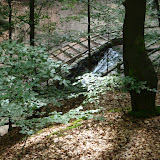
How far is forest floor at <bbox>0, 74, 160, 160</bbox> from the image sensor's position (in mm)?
3488

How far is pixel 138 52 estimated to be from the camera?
163 inches

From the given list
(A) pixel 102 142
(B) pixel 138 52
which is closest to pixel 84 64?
(B) pixel 138 52

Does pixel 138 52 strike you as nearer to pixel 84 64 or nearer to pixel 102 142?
pixel 102 142

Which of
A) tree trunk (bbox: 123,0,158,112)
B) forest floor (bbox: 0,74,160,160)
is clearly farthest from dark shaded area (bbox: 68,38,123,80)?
tree trunk (bbox: 123,0,158,112)

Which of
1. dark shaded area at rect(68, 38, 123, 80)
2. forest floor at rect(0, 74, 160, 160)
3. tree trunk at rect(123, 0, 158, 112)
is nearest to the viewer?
forest floor at rect(0, 74, 160, 160)

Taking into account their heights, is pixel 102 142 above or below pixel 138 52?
below

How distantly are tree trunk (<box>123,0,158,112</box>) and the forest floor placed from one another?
600 millimetres

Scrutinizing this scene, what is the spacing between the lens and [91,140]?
412 cm

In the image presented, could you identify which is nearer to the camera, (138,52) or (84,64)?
(138,52)

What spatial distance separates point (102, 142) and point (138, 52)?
2.20 meters

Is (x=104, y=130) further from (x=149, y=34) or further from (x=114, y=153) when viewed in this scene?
(x=149, y=34)

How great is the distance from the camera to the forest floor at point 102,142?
349cm

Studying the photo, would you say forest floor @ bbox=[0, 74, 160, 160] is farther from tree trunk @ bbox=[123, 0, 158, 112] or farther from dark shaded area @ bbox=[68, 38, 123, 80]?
dark shaded area @ bbox=[68, 38, 123, 80]

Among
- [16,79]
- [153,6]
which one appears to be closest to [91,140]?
[16,79]
